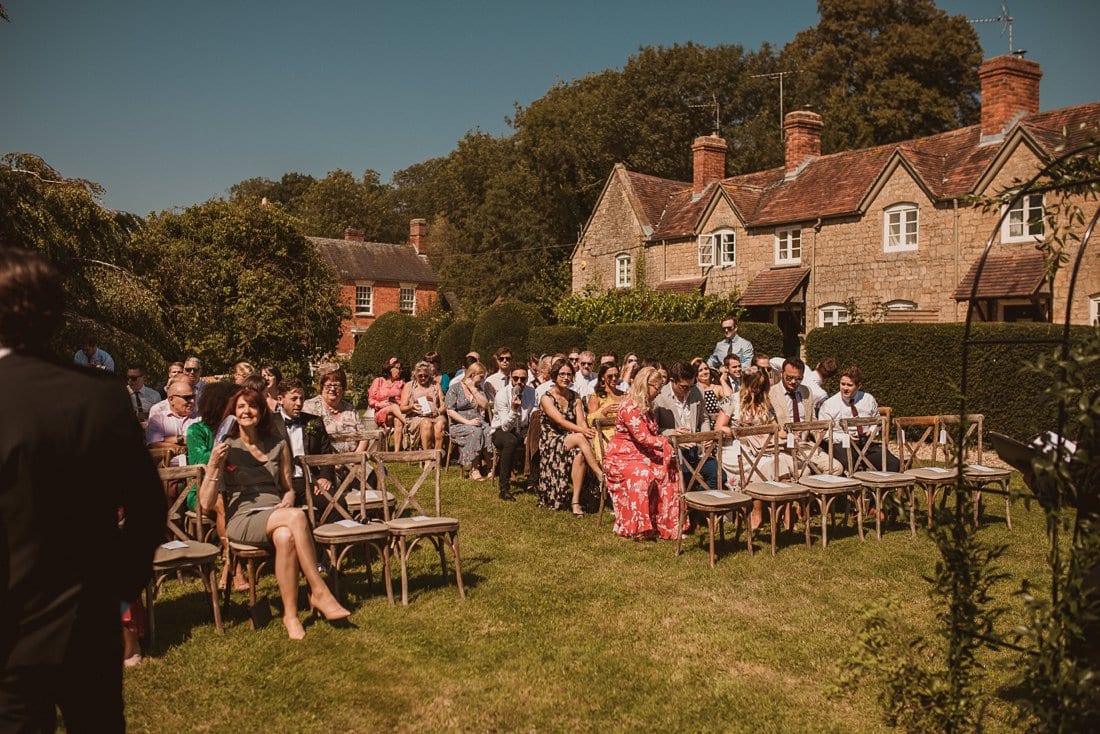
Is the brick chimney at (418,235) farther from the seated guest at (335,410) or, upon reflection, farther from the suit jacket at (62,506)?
the suit jacket at (62,506)

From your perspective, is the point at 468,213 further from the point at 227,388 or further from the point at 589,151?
the point at 227,388

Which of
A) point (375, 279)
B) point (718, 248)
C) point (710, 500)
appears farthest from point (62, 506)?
point (375, 279)

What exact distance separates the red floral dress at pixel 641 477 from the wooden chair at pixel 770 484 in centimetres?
82

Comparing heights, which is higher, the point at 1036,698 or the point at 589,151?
the point at 589,151

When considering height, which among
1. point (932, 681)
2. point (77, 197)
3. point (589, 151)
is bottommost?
point (932, 681)

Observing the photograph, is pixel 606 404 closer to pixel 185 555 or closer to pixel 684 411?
pixel 684 411

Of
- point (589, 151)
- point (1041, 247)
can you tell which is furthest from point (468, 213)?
point (1041, 247)

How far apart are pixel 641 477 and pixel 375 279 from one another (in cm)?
4555

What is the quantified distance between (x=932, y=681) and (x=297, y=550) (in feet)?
14.5

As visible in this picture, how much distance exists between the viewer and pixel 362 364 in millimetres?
36656

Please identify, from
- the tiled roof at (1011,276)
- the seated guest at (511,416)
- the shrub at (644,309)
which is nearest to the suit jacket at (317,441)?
the seated guest at (511,416)

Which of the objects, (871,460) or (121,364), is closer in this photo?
(871,460)

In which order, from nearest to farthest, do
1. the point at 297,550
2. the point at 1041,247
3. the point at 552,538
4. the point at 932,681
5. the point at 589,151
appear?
the point at 932,681 < the point at 1041,247 < the point at 297,550 < the point at 552,538 < the point at 589,151

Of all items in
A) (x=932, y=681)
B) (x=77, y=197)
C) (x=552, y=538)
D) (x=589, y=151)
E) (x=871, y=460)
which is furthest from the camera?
(x=589, y=151)
